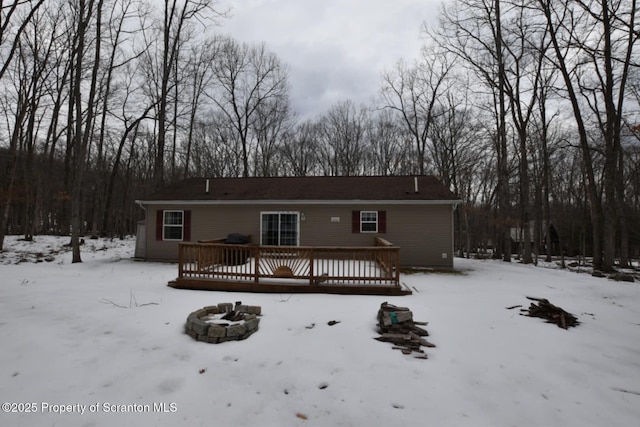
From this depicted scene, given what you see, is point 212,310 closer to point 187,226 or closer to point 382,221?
point 382,221

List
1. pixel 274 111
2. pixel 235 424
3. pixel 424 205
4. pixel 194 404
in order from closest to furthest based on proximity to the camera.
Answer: pixel 235 424, pixel 194 404, pixel 424 205, pixel 274 111

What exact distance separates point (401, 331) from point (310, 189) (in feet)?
29.2

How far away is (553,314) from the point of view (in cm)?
516

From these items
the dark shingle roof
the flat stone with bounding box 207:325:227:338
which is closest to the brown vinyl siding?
the dark shingle roof

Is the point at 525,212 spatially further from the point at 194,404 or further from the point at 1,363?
the point at 1,363

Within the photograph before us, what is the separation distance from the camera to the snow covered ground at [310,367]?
2625 millimetres

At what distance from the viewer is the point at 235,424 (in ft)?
8.16

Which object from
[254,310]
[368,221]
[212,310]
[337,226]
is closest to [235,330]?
[254,310]

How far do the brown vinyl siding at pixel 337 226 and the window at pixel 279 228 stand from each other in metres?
0.21

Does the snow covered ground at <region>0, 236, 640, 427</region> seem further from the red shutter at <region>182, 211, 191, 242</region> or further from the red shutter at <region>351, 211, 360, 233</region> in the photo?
the red shutter at <region>182, 211, 191, 242</region>

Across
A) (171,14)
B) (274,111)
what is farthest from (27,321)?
(274,111)

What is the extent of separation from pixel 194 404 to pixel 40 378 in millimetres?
1846

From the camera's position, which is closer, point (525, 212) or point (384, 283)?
point (384, 283)

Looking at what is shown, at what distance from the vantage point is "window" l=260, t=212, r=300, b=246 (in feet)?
38.9
